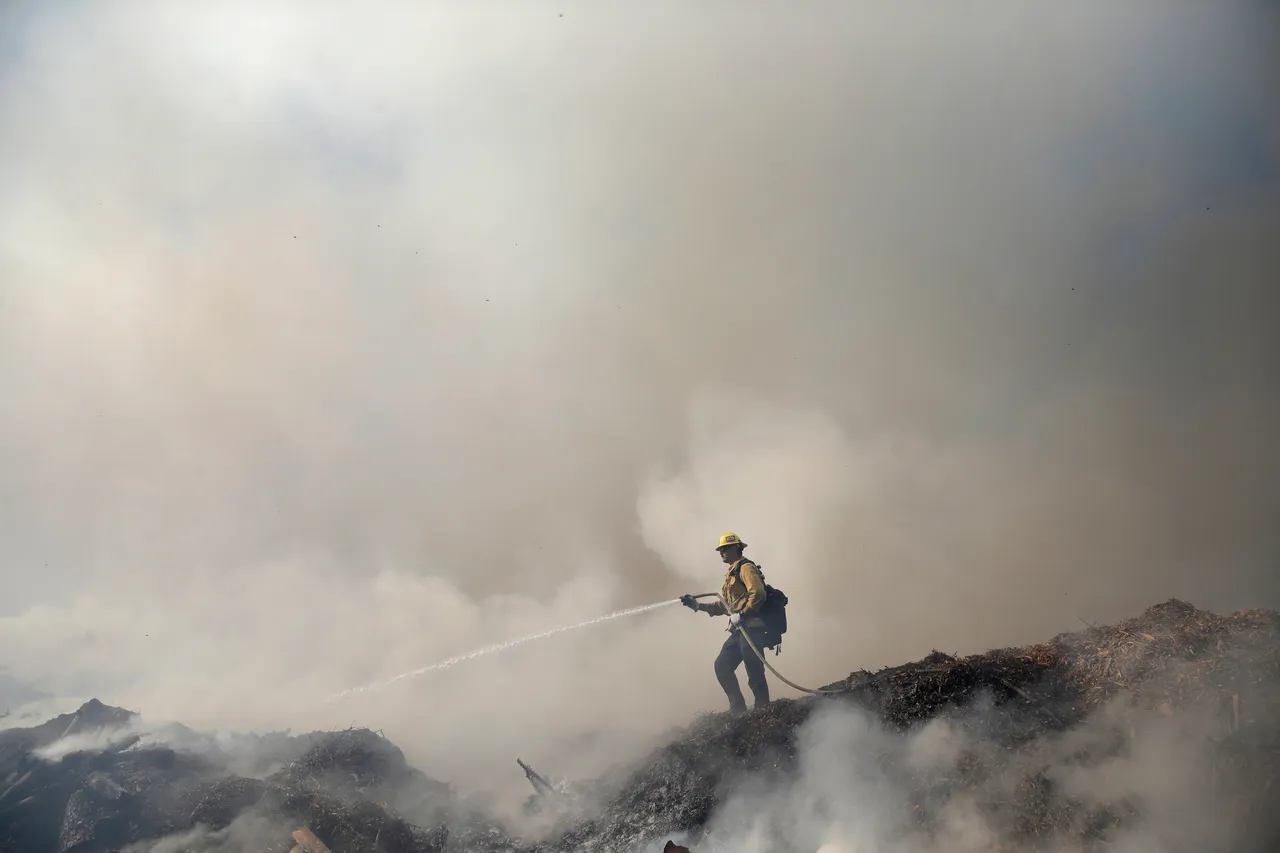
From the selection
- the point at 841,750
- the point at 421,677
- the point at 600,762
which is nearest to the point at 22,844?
the point at 600,762

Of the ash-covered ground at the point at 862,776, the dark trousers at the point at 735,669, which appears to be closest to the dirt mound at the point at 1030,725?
the ash-covered ground at the point at 862,776

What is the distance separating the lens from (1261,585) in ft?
64.6

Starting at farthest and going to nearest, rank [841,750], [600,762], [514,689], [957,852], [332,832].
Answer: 1. [514,689]
2. [600,762]
3. [332,832]
4. [841,750]
5. [957,852]

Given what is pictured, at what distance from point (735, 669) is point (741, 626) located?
0.76 m

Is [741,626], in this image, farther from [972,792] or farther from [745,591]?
[972,792]

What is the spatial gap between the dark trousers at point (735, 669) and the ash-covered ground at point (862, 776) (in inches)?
24.8

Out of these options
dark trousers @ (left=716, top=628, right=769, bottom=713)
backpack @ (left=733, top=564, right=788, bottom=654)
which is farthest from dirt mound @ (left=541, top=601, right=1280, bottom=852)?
backpack @ (left=733, top=564, right=788, bottom=654)

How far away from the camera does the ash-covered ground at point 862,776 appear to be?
7234mm

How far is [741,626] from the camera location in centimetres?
1206

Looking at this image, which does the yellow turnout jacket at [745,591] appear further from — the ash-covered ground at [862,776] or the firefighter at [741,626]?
the ash-covered ground at [862,776]

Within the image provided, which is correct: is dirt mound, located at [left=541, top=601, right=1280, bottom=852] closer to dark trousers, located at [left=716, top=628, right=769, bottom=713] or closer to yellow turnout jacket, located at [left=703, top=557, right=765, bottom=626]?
dark trousers, located at [left=716, top=628, right=769, bottom=713]

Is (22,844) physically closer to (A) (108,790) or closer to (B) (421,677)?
(A) (108,790)

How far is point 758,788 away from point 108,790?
9178 mm

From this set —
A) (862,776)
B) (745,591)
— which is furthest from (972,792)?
(745,591)
